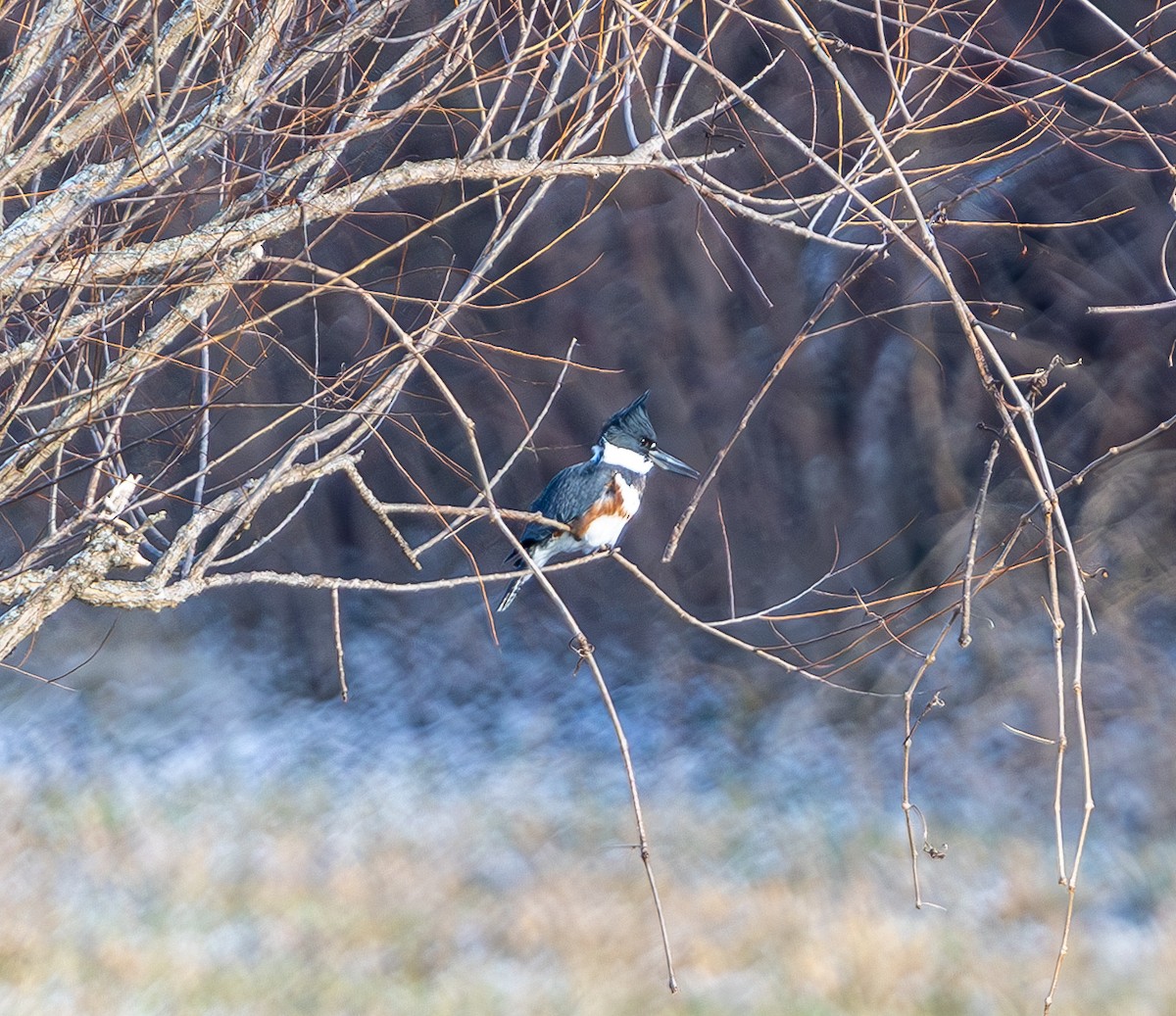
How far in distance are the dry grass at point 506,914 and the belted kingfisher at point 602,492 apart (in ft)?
3.27

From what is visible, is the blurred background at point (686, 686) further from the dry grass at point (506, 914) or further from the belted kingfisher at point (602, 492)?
the belted kingfisher at point (602, 492)

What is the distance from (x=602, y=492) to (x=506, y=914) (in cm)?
125

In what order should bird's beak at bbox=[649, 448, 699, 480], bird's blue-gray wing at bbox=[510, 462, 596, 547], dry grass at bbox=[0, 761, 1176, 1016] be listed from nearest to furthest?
1. bird's blue-gray wing at bbox=[510, 462, 596, 547]
2. bird's beak at bbox=[649, 448, 699, 480]
3. dry grass at bbox=[0, 761, 1176, 1016]

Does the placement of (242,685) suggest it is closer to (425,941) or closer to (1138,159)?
(425,941)

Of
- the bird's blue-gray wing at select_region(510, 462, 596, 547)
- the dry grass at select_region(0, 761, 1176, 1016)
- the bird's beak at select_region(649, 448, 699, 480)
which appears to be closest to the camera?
the bird's blue-gray wing at select_region(510, 462, 596, 547)

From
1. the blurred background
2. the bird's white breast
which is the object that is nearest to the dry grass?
the blurred background

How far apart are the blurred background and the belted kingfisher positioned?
0.66m

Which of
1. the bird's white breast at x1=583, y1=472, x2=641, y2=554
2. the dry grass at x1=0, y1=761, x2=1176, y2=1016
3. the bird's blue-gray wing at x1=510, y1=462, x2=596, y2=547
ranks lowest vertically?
the dry grass at x1=0, y1=761, x2=1176, y2=1016

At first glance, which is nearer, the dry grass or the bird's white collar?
the bird's white collar

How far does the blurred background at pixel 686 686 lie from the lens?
2.77m

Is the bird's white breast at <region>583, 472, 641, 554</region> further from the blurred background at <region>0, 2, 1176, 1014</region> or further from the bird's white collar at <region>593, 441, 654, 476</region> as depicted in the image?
the blurred background at <region>0, 2, 1176, 1014</region>

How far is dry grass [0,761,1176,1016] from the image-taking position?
2.68 metres

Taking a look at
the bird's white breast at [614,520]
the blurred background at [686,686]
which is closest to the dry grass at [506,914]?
the blurred background at [686,686]

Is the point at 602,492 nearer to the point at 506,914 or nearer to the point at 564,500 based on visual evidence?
the point at 564,500
